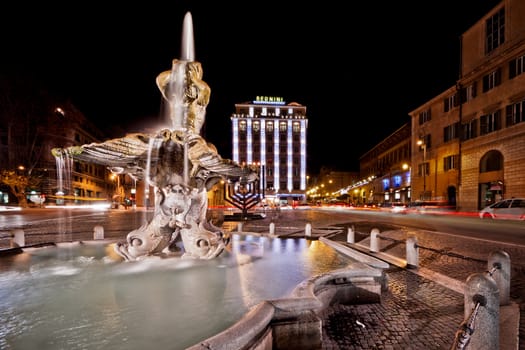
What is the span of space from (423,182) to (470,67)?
14.5 m

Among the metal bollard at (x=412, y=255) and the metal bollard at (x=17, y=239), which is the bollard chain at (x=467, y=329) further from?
the metal bollard at (x=17, y=239)

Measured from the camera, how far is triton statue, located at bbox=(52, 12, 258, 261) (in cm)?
638

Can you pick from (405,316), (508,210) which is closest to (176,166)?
(405,316)

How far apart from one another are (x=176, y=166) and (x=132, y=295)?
3.43 metres

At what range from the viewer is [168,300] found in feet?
13.5

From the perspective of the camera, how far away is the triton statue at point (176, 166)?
20.9 feet

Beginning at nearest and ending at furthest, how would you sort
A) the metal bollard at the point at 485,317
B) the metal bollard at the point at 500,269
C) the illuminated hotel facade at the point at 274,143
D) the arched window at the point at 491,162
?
the metal bollard at the point at 485,317
the metal bollard at the point at 500,269
the arched window at the point at 491,162
the illuminated hotel facade at the point at 274,143

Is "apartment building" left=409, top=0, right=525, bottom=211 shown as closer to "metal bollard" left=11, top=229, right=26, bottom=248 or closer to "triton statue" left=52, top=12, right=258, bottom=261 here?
"triton statue" left=52, top=12, right=258, bottom=261

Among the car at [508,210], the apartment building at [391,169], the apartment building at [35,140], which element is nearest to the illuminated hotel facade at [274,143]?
the apartment building at [391,169]

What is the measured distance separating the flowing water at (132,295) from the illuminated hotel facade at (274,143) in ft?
240

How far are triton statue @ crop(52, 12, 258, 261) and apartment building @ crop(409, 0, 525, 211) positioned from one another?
2649 cm

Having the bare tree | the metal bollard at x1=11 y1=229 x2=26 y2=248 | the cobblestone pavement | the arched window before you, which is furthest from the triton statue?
the bare tree

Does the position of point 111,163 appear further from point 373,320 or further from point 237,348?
point 373,320

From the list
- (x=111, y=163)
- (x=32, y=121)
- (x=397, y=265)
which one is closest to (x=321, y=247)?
(x=397, y=265)
